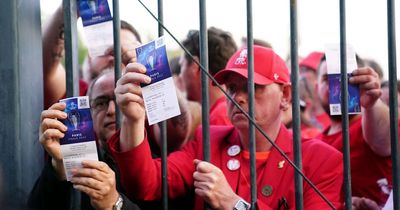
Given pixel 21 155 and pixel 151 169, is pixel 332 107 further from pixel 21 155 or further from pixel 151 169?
pixel 21 155

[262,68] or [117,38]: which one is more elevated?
[117,38]

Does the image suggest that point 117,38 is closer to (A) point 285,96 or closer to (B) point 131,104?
(B) point 131,104

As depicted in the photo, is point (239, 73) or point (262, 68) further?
point (262, 68)

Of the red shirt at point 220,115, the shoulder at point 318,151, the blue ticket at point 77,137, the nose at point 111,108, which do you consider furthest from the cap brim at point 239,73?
the red shirt at point 220,115

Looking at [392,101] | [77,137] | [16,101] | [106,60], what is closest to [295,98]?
[392,101]

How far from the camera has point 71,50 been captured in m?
2.55

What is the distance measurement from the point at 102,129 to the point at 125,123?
0.72 m

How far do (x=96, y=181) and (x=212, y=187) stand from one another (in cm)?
38

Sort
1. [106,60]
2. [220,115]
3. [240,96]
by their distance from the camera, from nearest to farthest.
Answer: [240,96]
[106,60]
[220,115]

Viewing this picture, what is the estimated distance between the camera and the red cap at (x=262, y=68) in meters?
3.05

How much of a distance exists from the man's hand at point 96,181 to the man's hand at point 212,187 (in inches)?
11.2

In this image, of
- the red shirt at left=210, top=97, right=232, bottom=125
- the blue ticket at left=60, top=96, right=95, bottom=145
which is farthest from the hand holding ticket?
the red shirt at left=210, top=97, right=232, bottom=125

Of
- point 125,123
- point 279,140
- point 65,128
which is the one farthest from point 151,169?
point 279,140

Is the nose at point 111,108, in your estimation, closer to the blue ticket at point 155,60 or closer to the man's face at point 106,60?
the man's face at point 106,60
